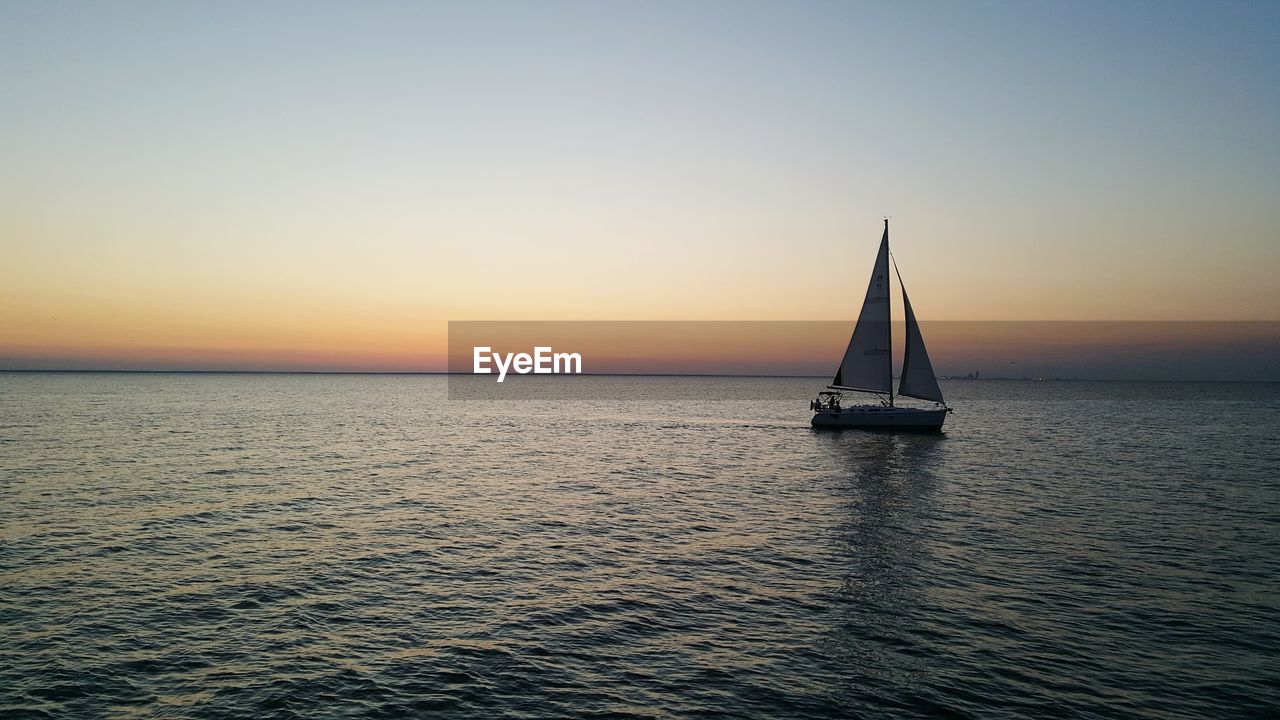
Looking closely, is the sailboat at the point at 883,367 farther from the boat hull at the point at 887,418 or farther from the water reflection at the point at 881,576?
the water reflection at the point at 881,576

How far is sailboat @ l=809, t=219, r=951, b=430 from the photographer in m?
71.8

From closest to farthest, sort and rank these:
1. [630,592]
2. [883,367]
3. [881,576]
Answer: [630,592] < [881,576] < [883,367]

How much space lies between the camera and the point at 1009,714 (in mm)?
14414

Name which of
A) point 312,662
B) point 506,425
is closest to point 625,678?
point 312,662

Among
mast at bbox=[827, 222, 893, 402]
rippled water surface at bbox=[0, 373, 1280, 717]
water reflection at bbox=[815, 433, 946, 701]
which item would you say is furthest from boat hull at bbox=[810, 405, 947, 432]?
rippled water surface at bbox=[0, 373, 1280, 717]

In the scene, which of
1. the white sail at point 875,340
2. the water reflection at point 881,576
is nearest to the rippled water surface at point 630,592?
the water reflection at point 881,576

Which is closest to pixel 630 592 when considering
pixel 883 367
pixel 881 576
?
pixel 881 576

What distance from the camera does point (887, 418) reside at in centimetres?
7319

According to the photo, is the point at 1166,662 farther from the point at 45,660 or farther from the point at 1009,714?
the point at 45,660

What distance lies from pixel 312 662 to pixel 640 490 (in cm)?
2650

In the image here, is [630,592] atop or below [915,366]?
below

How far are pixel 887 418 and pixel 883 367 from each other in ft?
18.3

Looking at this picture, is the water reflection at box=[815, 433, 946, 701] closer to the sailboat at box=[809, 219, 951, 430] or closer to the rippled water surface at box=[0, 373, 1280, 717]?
the rippled water surface at box=[0, 373, 1280, 717]

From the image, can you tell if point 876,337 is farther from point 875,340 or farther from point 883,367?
point 883,367
